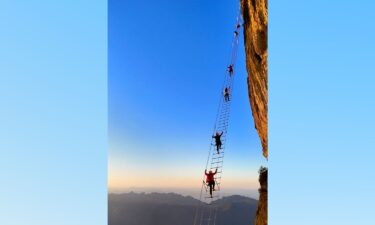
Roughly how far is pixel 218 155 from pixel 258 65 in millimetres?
888

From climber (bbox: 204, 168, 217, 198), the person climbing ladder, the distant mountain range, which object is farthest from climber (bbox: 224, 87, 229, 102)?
the distant mountain range

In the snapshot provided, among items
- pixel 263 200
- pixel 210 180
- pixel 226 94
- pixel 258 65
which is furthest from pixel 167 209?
pixel 258 65

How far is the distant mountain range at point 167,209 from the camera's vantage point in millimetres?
5277

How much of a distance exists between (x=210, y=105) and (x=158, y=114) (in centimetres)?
54

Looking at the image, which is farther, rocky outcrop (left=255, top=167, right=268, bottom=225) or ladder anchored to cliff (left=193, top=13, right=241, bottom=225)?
ladder anchored to cliff (left=193, top=13, right=241, bottom=225)

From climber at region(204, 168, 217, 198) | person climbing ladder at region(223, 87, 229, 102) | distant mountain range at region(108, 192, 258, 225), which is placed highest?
person climbing ladder at region(223, 87, 229, 102)

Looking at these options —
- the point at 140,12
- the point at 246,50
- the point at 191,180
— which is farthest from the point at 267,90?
the point at 140,12

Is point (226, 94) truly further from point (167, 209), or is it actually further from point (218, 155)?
point (167, 209)

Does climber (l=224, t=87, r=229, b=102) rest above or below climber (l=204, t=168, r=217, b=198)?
above

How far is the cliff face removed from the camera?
530 centimetres

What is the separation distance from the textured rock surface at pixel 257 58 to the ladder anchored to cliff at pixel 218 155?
0.37ft

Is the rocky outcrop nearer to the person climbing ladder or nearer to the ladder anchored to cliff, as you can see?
the ladder anchored to cliff

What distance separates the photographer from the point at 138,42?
5777mm

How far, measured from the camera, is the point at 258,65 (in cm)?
539
